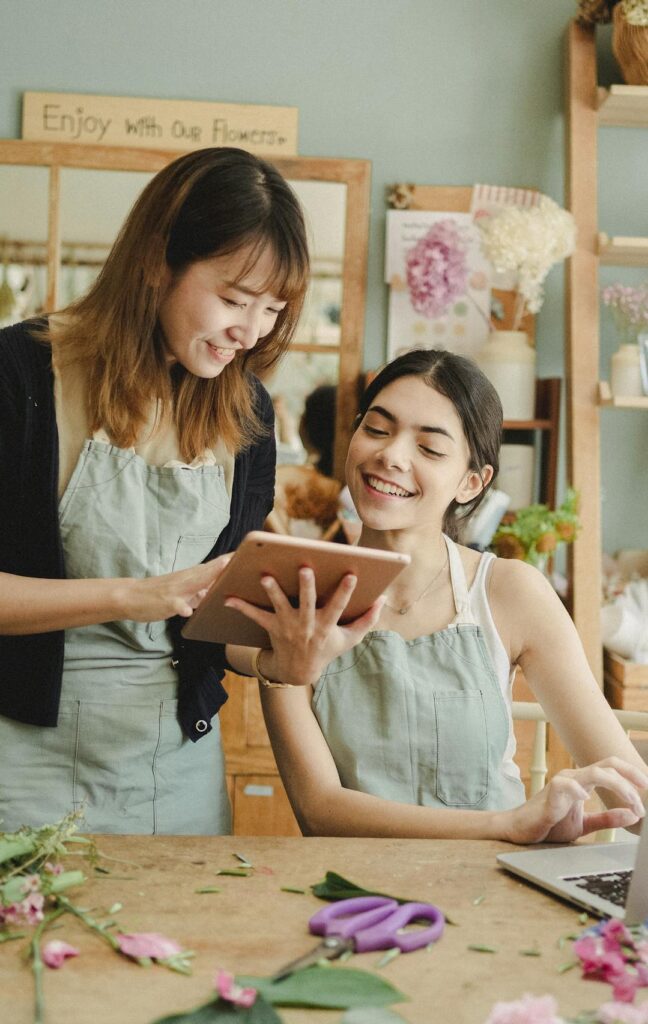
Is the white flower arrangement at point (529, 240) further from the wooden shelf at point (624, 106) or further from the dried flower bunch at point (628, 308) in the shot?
the wooden shelf at point (624, 106)

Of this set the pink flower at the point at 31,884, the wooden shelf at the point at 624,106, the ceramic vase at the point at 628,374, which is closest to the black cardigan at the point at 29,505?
the pink flower at the point at 31,884

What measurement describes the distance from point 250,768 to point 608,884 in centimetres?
171

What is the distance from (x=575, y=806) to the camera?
131 centimetres

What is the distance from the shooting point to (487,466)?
5.93 feet

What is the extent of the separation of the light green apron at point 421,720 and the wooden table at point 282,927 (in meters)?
0.25

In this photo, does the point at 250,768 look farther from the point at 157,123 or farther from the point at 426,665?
the point at 157,123

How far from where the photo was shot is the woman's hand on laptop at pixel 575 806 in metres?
1.29

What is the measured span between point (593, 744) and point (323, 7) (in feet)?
8.03

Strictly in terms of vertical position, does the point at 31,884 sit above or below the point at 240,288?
below

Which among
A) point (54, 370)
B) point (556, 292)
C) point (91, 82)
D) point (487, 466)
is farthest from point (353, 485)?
point (91, 82)

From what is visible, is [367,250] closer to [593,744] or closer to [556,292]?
[556,292]

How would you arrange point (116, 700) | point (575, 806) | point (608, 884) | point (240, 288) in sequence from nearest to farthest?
point (608, 884) < point (575, 806) < point (240, 288) < point (116, 700)

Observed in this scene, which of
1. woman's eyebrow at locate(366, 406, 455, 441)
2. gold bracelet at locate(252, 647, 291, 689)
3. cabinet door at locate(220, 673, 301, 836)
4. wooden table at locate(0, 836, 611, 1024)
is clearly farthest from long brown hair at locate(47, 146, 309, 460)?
cabinet door at locate(220, 673, 301, 836)

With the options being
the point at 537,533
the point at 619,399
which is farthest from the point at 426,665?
the point at 619,399
